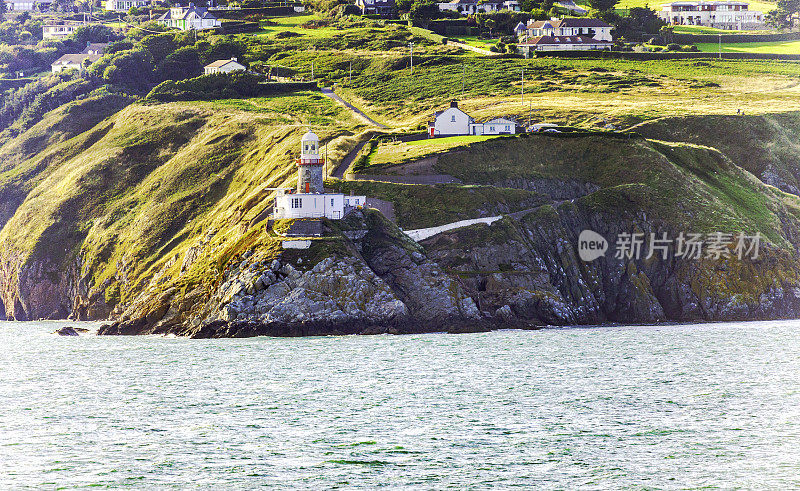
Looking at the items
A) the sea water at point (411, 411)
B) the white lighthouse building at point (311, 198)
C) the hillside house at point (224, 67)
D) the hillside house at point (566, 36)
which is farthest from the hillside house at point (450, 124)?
the hillside house at point (224, 67)

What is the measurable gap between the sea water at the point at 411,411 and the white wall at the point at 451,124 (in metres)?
39.5

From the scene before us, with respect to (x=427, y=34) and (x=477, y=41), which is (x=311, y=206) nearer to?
(x=477, y=41)

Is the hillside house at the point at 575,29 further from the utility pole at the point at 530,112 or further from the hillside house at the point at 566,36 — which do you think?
the utility pole at the point at 530,112

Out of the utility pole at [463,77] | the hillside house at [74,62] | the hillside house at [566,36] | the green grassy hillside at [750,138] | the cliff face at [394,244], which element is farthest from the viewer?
the hillside house at [74,62]

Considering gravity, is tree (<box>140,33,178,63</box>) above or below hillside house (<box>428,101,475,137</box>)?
above

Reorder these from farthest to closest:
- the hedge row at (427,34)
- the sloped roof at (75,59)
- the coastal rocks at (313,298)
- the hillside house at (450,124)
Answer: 1. the sloped roof at (75,59)
2. the hedge row at (427,34)
3. the hillside house at (450,124)
4. the coastal rocks at (313,298)

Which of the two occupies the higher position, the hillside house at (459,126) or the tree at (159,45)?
the tree at (159,45)

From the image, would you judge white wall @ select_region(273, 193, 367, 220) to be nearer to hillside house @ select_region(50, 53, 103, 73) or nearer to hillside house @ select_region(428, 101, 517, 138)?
hillside house @ select_region(428, 101, 517, 138)

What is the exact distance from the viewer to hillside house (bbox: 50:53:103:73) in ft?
634

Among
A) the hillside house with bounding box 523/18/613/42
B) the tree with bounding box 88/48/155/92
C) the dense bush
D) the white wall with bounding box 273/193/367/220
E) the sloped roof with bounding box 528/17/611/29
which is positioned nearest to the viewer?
the white wall with bounding box 273/193/367/220

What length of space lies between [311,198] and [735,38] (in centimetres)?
12533

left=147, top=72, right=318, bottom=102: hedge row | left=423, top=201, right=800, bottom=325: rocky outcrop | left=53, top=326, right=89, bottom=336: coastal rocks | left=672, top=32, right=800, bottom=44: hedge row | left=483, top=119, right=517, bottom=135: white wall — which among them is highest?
left=672, top=32, right=800, bottom=44: hedge row

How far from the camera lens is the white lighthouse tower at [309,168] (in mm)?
90188

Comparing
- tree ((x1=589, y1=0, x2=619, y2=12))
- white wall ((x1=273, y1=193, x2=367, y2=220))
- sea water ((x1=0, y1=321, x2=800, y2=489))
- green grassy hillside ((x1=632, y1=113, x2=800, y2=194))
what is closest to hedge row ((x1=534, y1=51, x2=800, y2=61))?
tree ((x1=589, y1=0, x2=619, y2=12))
